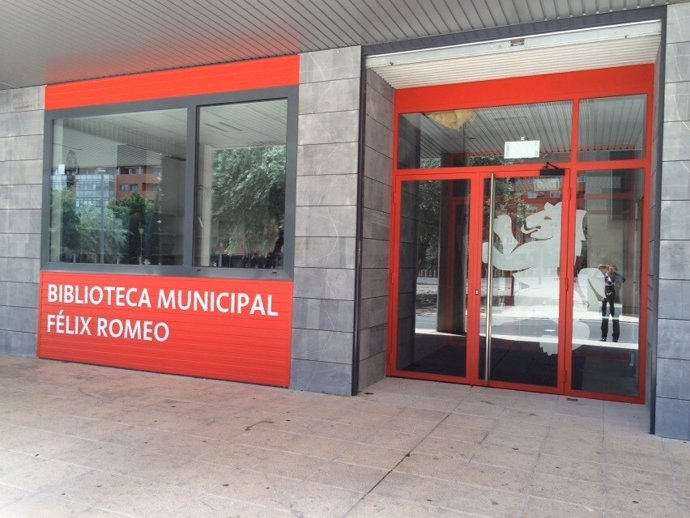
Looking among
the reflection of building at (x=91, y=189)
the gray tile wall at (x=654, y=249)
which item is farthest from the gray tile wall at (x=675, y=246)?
the reflection of building at (x=91, y=189)

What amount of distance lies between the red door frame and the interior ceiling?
3.23ft

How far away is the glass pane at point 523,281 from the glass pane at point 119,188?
140 inches

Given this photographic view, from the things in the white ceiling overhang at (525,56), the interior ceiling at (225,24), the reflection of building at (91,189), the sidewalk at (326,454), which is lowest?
the sidewalk at (326,454)

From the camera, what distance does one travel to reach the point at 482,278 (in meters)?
6.28

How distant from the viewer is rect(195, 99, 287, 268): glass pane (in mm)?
6324

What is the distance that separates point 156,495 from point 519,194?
451 cm

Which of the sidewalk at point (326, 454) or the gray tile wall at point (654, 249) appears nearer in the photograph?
the sidewalk at point (326, 454)

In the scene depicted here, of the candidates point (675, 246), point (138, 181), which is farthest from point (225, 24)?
point (675, 246)

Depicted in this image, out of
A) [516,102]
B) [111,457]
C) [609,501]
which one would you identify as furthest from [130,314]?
[609,501]

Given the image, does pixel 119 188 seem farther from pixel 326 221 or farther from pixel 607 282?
pixel 607 282

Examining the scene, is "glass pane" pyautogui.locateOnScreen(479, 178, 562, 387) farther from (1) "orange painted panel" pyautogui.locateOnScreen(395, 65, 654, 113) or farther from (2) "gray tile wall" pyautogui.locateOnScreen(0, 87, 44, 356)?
(2) "gray tile wall" pyautogui.locateOnScreen(0, 87, 44, 356)

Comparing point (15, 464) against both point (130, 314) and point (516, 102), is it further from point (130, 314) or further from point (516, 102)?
point (516, 102)

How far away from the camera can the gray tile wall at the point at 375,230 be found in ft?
19.6

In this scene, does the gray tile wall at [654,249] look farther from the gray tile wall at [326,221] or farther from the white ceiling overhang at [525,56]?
the gray tile wall at [326,221]
